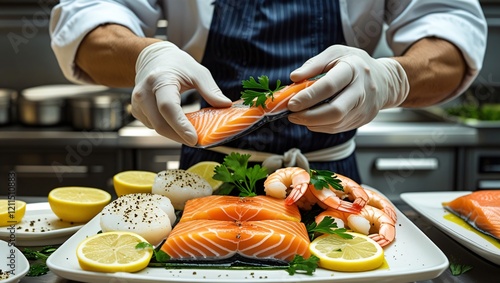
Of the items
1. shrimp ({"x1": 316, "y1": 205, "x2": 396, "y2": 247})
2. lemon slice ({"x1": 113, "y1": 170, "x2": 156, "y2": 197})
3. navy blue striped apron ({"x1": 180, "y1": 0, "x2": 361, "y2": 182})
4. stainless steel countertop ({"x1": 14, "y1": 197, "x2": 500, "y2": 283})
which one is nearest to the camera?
stainless steel countertop ({"x1": 14, "y1": 197, "x2": 500, "y2": 283})

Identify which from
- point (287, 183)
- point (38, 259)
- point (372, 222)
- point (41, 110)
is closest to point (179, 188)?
point (287, 183)

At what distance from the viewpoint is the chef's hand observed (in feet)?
4.47

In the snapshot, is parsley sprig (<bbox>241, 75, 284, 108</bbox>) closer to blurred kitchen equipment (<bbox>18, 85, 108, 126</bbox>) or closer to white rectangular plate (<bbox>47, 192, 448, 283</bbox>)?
white rectangular plate (<bbox>47, 192, 448, 283</bbox>)

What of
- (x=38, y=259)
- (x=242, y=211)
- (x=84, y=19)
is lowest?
(x=38, y=259)

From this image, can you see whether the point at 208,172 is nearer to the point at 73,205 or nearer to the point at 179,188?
the point at 179,188

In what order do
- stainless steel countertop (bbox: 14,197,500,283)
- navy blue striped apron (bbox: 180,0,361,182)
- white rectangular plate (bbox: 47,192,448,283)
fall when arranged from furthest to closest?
navy blue striped apron (bbox: 180,0,361,182), stainless steel countertop (bbox: 14,197,500,283), white rectangular plate (bbox: 47,192,448,283)

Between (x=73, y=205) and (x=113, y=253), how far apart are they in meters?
0.34

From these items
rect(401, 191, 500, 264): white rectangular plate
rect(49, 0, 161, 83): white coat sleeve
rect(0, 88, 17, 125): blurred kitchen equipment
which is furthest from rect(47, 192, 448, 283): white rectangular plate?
rect(0, 88, 17, 125): blurred kitchen equipment

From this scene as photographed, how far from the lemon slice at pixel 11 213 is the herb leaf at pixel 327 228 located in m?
0.68

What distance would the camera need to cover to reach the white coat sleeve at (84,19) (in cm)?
186

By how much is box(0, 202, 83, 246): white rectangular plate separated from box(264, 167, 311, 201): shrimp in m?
0.45

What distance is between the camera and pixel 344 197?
1460mm

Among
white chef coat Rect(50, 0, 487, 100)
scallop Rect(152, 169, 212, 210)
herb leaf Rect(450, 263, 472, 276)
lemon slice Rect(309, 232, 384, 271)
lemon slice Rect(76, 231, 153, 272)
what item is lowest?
herb leaf Rect(450, 263, 472, 276)

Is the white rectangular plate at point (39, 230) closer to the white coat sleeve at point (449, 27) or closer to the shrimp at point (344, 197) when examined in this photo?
the shrimp at point (344, 197)
